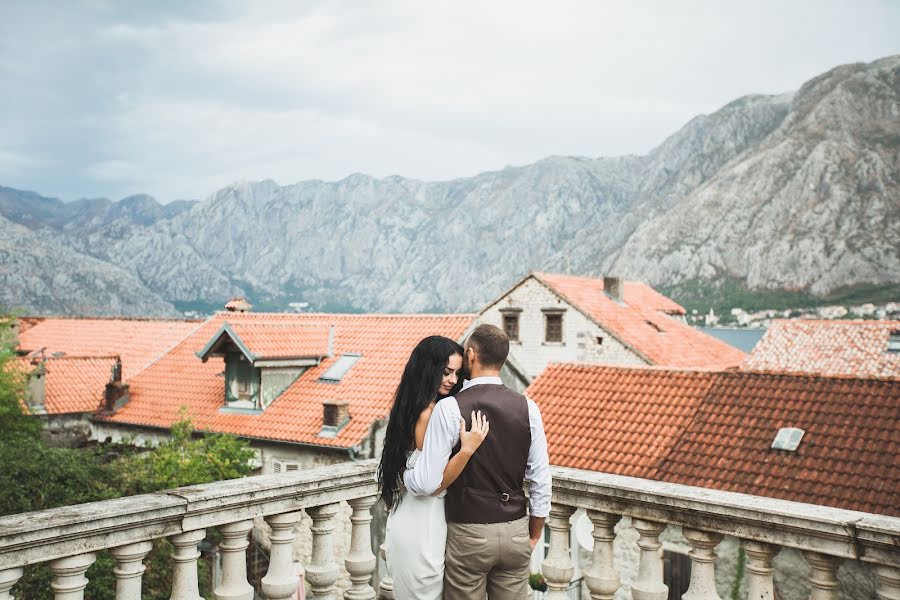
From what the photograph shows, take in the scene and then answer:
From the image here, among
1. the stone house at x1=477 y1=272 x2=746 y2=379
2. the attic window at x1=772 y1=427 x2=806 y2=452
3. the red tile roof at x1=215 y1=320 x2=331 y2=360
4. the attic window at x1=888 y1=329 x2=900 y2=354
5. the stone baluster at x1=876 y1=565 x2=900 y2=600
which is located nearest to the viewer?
the stone baluster at x1=876 y1=565 x2=900 y2=600

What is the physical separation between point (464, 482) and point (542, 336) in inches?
1099

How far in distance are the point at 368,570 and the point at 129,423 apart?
67.0ft

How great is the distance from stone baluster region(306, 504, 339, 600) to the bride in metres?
0.75

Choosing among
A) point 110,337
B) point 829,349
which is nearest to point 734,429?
point 829,349

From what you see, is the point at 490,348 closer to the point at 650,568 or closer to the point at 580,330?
the point at 650,568

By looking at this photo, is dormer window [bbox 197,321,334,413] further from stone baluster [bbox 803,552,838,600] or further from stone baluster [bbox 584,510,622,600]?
stone baluster [bbox 803,552,838,600]

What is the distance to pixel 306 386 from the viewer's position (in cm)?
2181

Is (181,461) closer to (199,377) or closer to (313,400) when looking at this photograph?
(313,400)

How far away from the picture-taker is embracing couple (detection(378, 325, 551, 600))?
3262mm

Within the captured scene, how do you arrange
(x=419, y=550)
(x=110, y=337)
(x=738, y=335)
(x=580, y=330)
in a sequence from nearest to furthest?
1. (x=419, y=550)
2. (x=580, y=330)
3. (x=110, y=337)
4. (x=738, y=335)

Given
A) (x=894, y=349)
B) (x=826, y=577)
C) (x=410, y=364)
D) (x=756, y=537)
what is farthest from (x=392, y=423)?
(x=894, y=349)

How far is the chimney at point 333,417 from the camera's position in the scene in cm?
1864

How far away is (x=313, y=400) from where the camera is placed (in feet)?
68.0

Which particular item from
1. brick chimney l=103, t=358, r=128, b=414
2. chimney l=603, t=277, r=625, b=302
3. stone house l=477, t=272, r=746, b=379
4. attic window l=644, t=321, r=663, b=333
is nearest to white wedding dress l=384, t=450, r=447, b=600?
brick chimney l=103, t=358, r=128, b=414
